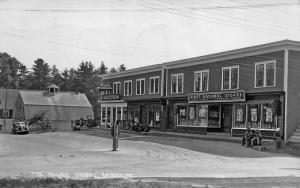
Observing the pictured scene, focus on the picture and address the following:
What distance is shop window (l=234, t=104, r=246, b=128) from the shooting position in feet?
119

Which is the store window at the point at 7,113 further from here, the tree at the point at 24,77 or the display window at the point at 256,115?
the display window at the point at 256,115

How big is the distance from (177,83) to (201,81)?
4.10 metres

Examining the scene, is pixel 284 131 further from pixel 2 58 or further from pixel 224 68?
pixel 2 58

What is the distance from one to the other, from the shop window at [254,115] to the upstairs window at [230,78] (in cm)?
233

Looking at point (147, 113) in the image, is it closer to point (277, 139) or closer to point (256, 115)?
point (256, 115)

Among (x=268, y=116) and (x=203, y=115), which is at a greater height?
(x=268, y=116)

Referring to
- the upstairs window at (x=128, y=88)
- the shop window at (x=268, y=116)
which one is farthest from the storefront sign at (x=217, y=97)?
the upstairs window at (x=128, y=88)

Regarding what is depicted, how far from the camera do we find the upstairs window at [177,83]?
4462 centimetres

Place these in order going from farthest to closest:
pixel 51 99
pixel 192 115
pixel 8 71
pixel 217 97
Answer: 1. pixel 8 71
2. pixel 51 99
3. pixel 192 115
4. pixel 217 97

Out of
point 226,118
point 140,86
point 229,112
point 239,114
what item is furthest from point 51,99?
point 239,114

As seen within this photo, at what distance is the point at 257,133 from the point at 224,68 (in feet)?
30.1

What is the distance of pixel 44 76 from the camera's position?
138m

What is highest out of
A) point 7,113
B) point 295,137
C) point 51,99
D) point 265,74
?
point 265,74

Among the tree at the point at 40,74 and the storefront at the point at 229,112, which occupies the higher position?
the tree at the point at 40,74
